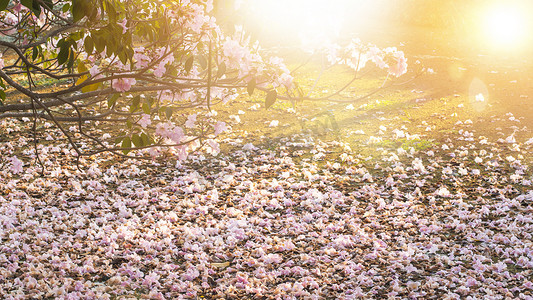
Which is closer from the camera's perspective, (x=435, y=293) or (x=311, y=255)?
(x=435, y=293)

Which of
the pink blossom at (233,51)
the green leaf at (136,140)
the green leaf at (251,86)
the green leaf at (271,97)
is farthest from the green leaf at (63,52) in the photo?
the green leaf at (271,97)

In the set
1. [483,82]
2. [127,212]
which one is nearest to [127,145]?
[127,212]

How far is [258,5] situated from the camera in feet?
8.61

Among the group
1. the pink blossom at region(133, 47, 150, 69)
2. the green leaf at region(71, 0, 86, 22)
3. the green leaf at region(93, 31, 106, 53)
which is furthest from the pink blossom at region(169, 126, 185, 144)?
the green leaf at region(71, 0, 86, 22)

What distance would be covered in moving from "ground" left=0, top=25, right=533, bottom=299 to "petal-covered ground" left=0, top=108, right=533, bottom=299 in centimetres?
2

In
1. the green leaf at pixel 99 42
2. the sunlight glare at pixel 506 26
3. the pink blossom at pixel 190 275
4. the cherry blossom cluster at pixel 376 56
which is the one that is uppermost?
the sunlight glare at pixel 506 26

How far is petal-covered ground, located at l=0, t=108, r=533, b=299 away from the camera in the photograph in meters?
3.76

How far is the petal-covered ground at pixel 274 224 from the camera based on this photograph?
376cm

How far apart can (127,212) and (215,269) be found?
1.46 metres

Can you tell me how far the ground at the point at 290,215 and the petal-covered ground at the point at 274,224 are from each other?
0.02 metres

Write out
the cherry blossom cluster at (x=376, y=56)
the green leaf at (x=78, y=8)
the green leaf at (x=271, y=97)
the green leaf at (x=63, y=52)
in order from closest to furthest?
1. the green leaf at (x=78, y=8)
2. the green leaf at (x=63, y=52)
3. the green leaf at (x=271, y=97)
4. the cherry blossom cluster at (x=376, y=56)

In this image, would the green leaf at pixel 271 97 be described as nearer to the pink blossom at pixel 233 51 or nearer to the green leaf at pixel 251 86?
the green leaf at pixel 251 86

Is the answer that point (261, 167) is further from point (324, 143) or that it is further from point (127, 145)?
point (127, 145)

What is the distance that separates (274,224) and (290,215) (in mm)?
254
